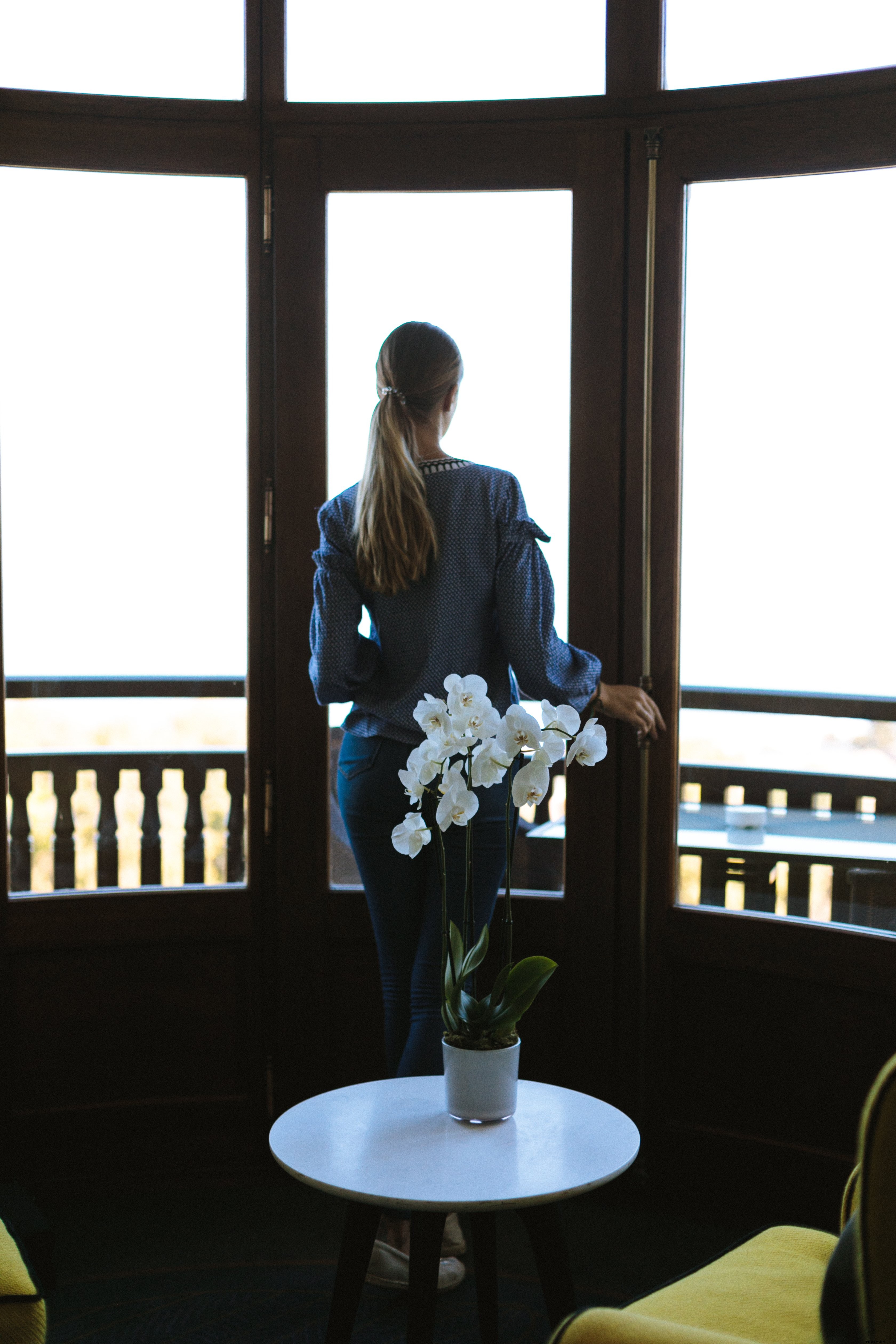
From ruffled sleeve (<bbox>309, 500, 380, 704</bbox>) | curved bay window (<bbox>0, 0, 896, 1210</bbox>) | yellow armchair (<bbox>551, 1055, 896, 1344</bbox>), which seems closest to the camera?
yellow armchair (<bbox>551, 1055, 896, 1344</bbox>)

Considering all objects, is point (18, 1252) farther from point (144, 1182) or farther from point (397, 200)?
point (397, 200)

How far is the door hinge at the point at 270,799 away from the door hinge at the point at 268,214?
3.60 feet

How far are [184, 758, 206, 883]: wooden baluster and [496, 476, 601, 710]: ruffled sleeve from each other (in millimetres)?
861

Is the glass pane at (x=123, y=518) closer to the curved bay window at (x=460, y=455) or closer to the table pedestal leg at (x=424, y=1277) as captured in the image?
the curved bay window at (x=460, y=455)

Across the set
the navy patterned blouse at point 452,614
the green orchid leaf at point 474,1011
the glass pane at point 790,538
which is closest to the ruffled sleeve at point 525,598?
the navy patterned blouse at point 452,614

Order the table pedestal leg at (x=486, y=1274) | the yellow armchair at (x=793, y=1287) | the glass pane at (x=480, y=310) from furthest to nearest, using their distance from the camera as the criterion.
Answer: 1. the glass pane at (x=480, y=310)
2. the table pedestal leg at (x=486, y=1274)
3. the yellow armchair at (x=793, y=1287)

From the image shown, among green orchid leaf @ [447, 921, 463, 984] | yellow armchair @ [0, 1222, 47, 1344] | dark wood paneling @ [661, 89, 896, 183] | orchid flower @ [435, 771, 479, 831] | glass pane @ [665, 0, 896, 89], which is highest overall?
glass pane @ [665, 0, 896, 89]

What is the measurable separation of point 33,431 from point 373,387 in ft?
2.34

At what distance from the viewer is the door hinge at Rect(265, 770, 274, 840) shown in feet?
8.23

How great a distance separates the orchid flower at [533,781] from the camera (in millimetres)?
1401

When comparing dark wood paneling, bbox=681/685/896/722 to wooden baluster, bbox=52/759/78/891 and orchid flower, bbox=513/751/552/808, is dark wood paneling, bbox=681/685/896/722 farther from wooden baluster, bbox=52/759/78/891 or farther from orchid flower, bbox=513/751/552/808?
wooden baluster, bbox=52/759/78/891

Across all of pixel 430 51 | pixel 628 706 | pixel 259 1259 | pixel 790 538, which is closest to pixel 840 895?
pixel 628 706

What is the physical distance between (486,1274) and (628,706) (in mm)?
1012

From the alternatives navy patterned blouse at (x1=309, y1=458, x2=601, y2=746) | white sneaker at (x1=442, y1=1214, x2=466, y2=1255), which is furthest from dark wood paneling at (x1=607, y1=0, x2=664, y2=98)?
white sneaker at (x1=442, y1=1214, x2=466, y2=1255)
